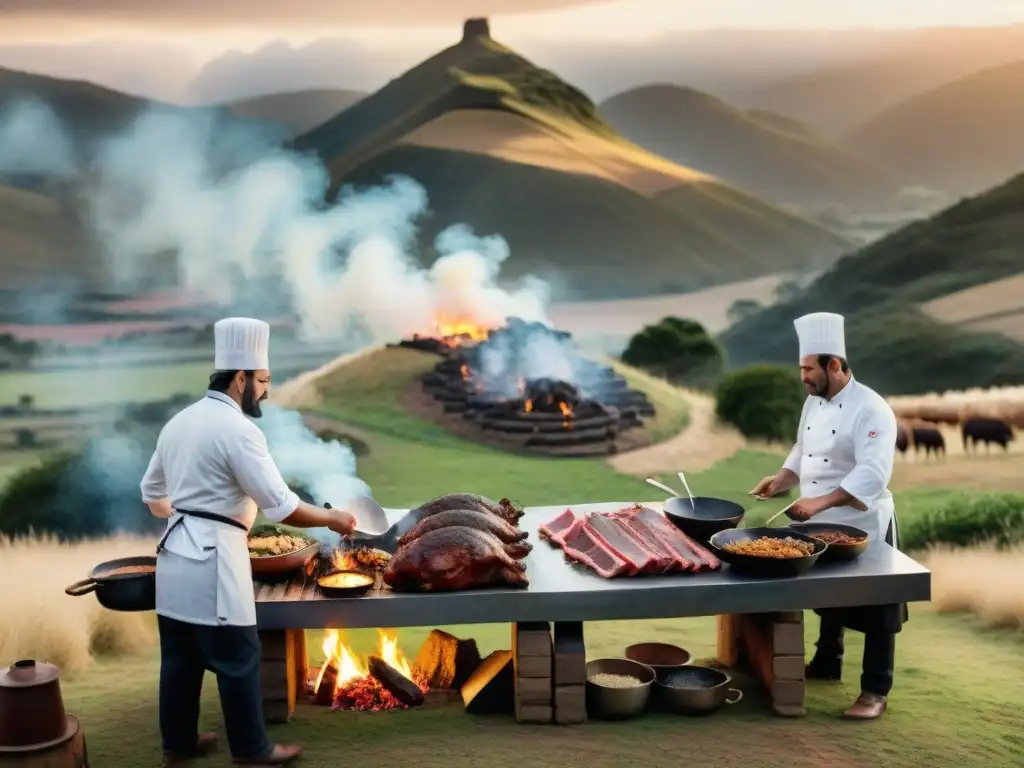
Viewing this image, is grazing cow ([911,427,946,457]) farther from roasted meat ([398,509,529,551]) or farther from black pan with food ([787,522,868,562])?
roasted meat ([398,509,529,551])

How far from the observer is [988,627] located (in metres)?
7.32

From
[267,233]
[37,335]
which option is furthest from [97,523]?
[267,233]

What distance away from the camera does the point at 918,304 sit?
12625mm

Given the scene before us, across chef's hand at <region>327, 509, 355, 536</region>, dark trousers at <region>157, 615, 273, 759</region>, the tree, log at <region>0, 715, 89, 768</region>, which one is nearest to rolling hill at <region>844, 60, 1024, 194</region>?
the tree

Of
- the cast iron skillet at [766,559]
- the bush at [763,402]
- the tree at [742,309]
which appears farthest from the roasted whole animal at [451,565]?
the tree at [742,309]

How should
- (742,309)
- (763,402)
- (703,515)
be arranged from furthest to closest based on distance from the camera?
(742,309) → (763,402) → (703,515)

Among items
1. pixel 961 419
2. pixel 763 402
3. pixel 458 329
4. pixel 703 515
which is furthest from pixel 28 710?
pixel 961 419

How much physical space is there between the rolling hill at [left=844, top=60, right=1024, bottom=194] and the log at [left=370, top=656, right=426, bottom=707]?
9749mm

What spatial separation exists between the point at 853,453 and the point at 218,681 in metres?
3.32

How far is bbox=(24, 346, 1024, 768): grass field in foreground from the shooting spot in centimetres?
511

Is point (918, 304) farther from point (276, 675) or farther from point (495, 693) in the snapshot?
point (276, 675)

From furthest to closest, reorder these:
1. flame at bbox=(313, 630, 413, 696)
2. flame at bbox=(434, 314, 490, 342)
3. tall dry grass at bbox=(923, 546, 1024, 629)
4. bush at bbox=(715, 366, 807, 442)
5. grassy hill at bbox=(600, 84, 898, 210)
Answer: grassy hill at bbox=(600, 84, 898, 210) → flame at bbox=(434, 314, 490, 342) → bush at bbox=(715, 366, 807, 442) → tall dry grass at bbox=(923, 546, 1024, 629) → flame at bbox=(313, 630, 413, 696)

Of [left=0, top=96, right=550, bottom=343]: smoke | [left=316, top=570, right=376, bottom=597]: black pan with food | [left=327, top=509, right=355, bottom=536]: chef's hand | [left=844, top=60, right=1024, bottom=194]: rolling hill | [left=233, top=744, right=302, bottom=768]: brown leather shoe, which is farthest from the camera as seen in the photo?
[left=844, top=60, right=1024, bottom=194]: rolling hill

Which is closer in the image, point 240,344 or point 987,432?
point 240,344
